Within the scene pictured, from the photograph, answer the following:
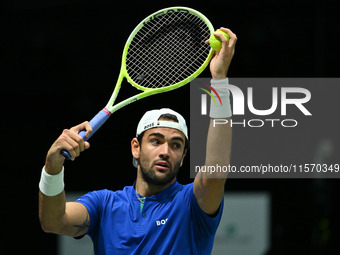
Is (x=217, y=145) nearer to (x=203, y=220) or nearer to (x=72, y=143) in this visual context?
(x=203, y=220)

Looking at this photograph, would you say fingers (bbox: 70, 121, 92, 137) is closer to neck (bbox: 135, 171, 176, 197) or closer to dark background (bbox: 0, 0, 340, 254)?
neck (bbox: 135, 171, 176, 197)

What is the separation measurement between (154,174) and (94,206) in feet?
1.26

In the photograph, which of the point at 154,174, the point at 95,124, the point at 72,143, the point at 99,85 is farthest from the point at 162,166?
the point at 99,85

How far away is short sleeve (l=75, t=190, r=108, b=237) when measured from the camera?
11.6 ft

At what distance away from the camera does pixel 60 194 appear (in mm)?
3361

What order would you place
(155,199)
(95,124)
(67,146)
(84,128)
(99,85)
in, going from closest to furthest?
1. (67,146)
2. (84,128)
3. (95,124)
4. (155,199)
5. (99,85)

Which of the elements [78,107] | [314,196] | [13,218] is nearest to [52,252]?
[13,218]

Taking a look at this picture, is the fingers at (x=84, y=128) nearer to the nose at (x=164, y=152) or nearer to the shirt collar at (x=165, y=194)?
the nose at (x=164, y=152)

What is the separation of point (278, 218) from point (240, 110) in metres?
1.22

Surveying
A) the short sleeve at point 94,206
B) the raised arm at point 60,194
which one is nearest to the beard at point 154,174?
the short sleeve at point 94,206

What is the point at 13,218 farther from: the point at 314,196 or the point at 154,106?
the point at 314,196

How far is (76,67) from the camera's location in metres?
6.91

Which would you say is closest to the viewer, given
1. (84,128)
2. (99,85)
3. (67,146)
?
(67,146)

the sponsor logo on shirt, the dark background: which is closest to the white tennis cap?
the sponsor logo on shirt
